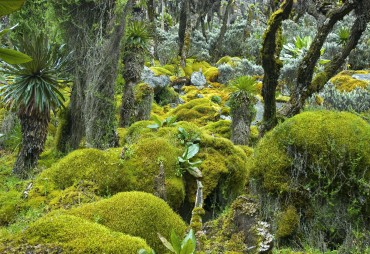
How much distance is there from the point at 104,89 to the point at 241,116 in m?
3.09

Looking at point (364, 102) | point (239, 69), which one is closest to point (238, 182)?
point (364, 102)

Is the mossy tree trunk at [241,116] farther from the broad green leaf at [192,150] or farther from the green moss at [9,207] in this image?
the green moss at [9,207]

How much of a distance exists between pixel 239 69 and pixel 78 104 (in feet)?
32.4

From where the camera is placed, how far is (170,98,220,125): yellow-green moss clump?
40.3ft

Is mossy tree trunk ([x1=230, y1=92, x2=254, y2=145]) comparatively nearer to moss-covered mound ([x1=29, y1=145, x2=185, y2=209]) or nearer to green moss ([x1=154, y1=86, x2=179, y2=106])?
moss-covered mound ([x1=29, y1=145, x2=185, y2=209])

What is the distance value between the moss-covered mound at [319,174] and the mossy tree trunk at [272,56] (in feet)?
6.75

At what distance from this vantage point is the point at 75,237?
125 inches

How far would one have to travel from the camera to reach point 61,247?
3.01 m

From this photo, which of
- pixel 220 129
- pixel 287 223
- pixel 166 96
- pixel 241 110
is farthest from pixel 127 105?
pixel 287 223

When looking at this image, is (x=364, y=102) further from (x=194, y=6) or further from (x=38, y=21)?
(x=194, y=6)

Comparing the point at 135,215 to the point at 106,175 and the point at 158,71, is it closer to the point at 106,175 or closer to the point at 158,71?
the point at 106,175

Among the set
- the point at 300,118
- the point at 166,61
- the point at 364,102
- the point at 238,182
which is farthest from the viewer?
the point at 166,61

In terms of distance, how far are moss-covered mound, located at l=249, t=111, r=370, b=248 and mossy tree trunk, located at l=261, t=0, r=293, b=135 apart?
2.06 meters

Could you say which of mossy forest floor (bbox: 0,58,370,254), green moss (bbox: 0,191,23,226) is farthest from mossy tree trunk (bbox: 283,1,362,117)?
green moss (bbox: 0,191,23,226)
